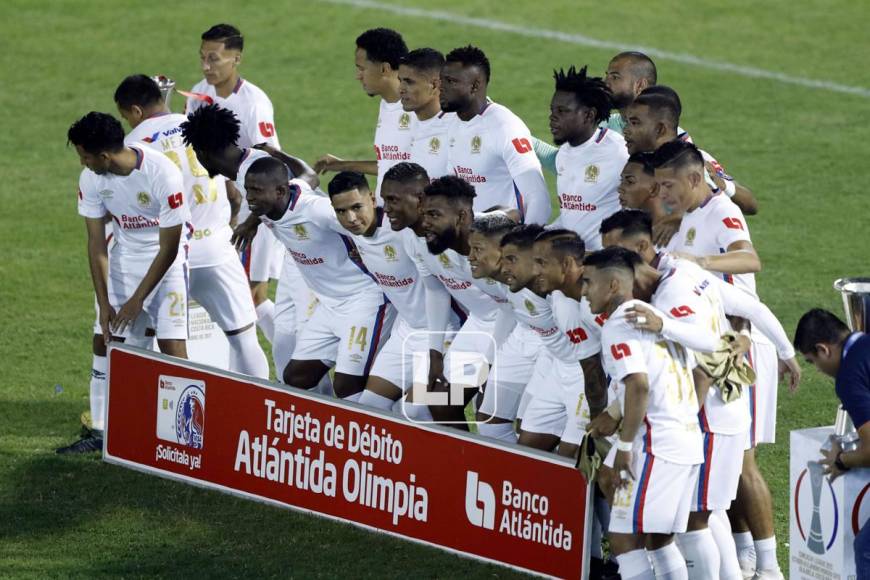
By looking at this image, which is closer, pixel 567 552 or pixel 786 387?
pixel 567 552

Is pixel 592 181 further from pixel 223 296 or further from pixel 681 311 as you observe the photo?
pixel 223 296

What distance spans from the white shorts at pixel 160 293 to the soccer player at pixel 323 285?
0.83 m

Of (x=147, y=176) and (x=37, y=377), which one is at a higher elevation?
(x=147, y=176)

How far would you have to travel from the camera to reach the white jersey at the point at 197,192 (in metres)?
9.65

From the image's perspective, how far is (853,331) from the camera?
6758 millimetres

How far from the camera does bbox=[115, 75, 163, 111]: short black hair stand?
9.84 m

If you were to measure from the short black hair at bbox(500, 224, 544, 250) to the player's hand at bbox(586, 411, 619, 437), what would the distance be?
32.1 inches

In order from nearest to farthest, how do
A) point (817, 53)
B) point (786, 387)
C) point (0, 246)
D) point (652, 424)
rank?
point (652, 424) → point (786, 387) → point (0, 246) → point (817, 53)

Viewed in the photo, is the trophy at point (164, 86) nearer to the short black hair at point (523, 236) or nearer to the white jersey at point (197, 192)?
the white jersey at point (197, 192)

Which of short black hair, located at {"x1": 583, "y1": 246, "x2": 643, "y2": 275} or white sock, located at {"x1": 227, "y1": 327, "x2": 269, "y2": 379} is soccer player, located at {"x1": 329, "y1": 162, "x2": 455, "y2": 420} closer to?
white sock, located at {"x1": 227, "y1": 327, "x2": 269, "y2": 379}

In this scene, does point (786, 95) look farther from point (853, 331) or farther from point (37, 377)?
point (853, 331)

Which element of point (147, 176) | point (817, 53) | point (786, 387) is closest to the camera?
point (147, 176)

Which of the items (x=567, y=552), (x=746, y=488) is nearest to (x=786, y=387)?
(x=746, y=488)

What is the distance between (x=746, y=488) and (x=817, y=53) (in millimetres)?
12014
